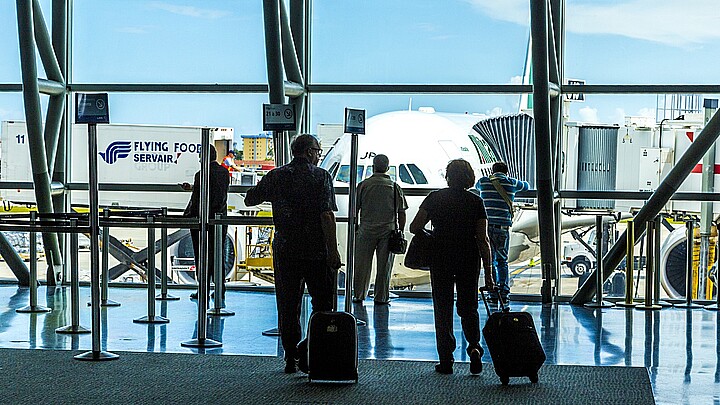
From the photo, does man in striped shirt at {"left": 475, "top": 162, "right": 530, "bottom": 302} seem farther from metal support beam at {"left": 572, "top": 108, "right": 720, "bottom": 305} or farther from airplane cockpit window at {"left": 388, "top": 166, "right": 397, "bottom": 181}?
airplane cockpit window at {"left": 388, "top": 166, "right": 397, "bottom": 181}

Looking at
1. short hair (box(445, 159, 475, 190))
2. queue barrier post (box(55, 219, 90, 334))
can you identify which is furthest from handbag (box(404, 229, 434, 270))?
queue barrier post (box(55, 219, 90, 334))

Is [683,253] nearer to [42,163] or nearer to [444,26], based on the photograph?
[444,26]

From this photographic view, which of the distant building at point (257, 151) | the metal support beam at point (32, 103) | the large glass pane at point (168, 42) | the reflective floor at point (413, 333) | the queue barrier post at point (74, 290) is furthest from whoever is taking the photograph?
the distant building at point (257, 151)

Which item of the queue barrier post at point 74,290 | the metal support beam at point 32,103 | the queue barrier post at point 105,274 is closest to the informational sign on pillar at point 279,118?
the queue barrier post at point 105,274

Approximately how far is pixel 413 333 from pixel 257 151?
14.9 feet

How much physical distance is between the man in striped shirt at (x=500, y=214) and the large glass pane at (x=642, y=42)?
149 cm

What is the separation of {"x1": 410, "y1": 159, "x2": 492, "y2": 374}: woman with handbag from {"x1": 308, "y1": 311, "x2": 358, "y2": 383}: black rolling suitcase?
2.24 ft

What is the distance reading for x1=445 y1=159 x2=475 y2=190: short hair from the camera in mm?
6945

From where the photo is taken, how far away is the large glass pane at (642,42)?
11328mm

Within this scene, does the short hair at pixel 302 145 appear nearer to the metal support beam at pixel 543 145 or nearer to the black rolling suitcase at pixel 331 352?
the black rolling suitcase at pixel 331 352

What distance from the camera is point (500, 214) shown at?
10625 millimetres

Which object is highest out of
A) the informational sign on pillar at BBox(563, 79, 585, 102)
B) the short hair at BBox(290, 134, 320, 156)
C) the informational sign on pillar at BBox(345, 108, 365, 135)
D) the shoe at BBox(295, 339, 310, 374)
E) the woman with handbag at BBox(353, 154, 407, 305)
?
the informational sign on pillar at BBox(563, 79, 585, 102)

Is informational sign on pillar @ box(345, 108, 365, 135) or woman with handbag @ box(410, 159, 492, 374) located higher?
informational sign on pillar @ box(345, 108, 365, 135)

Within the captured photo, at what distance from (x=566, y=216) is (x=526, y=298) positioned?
97cm
